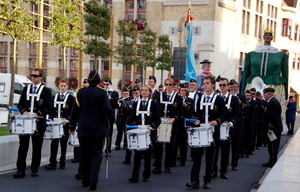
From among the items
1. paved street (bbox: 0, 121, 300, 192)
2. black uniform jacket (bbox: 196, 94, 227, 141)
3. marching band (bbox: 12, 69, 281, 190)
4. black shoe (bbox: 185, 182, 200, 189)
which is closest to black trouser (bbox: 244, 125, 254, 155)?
marching band (bbox: 12, 69, 281, 190)

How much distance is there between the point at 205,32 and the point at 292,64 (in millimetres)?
17208

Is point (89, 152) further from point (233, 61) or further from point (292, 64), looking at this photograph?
point (292, 64)

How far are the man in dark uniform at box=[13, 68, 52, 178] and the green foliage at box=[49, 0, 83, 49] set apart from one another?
1019 cm

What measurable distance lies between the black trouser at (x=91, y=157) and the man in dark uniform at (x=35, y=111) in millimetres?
1431

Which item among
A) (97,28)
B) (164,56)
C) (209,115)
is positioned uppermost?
(97,28)

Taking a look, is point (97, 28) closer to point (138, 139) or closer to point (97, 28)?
point (97, 28)

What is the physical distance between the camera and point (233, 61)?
48562mm

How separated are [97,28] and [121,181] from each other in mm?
17273

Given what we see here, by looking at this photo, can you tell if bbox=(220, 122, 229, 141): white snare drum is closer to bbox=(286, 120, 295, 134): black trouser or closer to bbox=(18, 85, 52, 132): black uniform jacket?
bbox=(18, 85, 52, 132): black uniform jacket

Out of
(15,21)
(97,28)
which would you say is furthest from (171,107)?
(97,28)

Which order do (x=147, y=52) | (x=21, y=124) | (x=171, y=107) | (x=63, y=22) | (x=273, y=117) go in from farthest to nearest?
(x=147, y=52) → (x=63, y=22) → (x=273, y=117) → (x=171, y=107) → (x=21, y=124)

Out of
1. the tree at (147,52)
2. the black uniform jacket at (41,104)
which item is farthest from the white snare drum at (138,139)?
the tree at (147,52)

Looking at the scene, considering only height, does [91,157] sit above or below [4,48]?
below

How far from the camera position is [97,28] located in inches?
1054
